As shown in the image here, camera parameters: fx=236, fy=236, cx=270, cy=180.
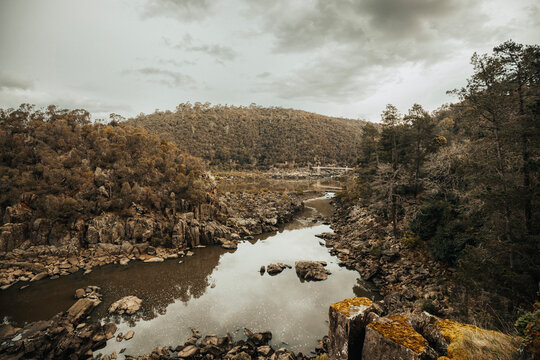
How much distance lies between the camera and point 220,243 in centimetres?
2906

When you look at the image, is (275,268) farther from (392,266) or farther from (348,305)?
(348,305)

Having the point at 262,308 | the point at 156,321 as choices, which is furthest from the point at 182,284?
the point at 262,308

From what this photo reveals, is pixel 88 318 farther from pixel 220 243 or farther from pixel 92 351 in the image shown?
pixel 220 243

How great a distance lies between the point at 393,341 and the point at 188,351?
11.5 m

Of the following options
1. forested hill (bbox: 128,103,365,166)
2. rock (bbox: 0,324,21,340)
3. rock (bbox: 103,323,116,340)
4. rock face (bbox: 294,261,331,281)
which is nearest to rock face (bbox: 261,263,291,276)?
rock face (bbox: 294,261,331,281)

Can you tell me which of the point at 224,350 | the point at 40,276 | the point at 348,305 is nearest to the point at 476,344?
the point at 348,305

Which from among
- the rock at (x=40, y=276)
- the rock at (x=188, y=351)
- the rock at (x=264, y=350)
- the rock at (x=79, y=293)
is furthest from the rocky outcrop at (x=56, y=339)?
the rock at (x=264, y=350)

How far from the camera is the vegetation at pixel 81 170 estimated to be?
79.9 feet

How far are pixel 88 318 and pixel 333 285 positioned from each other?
17674 millimetres

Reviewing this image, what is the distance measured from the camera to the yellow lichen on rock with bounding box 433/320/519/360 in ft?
15.5

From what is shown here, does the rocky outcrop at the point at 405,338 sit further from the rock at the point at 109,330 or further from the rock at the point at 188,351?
the rock at the point at 109,330

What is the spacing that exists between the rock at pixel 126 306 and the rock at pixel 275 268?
10.9 meters

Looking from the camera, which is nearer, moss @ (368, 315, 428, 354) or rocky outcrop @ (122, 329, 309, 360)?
moss @ (368, 315, 428, 354)

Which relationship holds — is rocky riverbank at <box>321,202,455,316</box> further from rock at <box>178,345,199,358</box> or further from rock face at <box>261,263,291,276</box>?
rock at <box>178,345,199,358</box>
